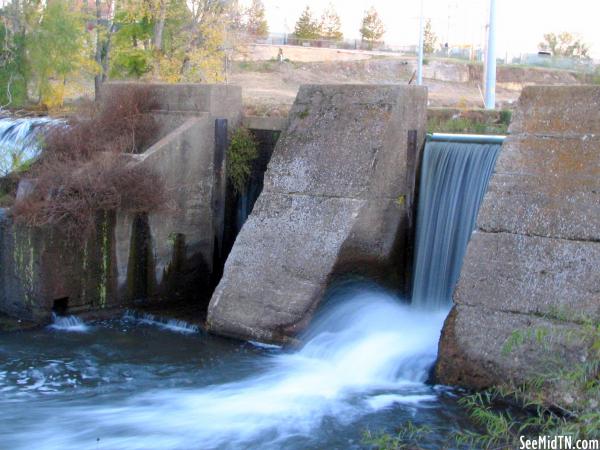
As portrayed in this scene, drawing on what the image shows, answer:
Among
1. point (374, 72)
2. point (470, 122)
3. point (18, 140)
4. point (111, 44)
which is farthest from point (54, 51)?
point (374, 72)

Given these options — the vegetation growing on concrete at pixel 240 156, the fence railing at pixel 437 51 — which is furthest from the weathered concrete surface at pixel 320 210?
the fence railing at pixel 437 51

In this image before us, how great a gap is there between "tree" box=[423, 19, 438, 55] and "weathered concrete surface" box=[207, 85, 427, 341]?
1958 inches

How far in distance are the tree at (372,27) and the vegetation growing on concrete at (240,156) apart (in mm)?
48848

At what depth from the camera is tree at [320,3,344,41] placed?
57.7 meters

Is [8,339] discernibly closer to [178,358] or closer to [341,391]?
[178,358]

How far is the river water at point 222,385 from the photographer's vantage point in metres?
6.81

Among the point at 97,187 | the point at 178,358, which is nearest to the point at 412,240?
the point at 178,358

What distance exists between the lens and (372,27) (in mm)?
59500

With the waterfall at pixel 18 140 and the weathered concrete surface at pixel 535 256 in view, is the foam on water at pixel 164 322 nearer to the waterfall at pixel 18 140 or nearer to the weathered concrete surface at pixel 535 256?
the waterfall at pixel 18 140

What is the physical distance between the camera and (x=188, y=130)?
1124 centimetres

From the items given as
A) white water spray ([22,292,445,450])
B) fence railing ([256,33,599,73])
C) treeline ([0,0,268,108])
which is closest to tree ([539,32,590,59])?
fence railing ([256,33,599,73])

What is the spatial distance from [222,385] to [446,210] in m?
3.64

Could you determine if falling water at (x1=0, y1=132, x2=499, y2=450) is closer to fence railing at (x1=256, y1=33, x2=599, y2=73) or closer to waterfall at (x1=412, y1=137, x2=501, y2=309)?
waterfall at (x1=412, y1=137, x2=501, y2=309)

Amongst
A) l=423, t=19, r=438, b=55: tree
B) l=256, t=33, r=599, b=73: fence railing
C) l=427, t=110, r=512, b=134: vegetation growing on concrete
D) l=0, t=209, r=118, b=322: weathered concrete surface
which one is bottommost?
l=0, t=209, r=118, b=322: weathered concrete surface
